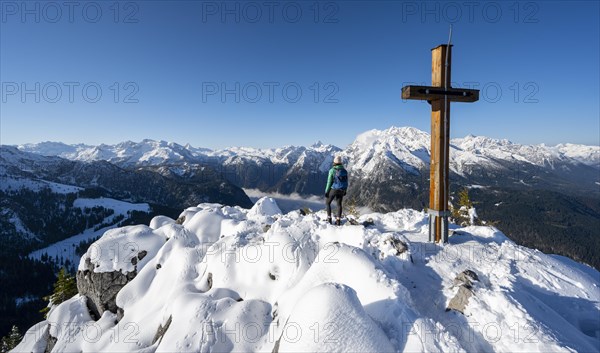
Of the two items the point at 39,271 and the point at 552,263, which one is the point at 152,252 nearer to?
the point at 552,263

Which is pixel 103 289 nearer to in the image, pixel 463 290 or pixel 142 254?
pixel 142 254

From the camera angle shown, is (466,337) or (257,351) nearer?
(466,337)

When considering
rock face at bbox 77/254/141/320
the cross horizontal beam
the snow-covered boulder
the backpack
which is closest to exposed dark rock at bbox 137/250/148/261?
the snow-covered boulder

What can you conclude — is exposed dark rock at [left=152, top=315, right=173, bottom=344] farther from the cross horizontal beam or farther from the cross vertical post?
the cross horizontal beam

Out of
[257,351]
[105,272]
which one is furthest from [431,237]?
[105,272]

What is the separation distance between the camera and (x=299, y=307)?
280 inches

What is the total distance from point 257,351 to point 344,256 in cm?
384

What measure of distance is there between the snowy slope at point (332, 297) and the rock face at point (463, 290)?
22 centimetres

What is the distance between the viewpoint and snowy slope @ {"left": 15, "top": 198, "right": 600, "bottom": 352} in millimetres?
6500

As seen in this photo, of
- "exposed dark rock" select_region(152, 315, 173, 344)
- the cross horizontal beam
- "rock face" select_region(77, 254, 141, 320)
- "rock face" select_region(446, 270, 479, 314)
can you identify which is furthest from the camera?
"rock face" select_region(77, 254, 141, 320)

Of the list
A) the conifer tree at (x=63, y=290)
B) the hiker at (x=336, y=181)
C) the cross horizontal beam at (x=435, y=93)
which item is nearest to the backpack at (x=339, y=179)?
the hiker at (x=336, y=181)

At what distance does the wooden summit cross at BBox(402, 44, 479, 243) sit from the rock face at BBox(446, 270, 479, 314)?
329cm

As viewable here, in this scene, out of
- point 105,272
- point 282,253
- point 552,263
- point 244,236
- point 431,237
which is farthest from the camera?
point 105,272

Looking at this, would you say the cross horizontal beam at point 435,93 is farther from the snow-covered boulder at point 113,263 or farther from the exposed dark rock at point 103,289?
the exposed dark rock at point 103,289
